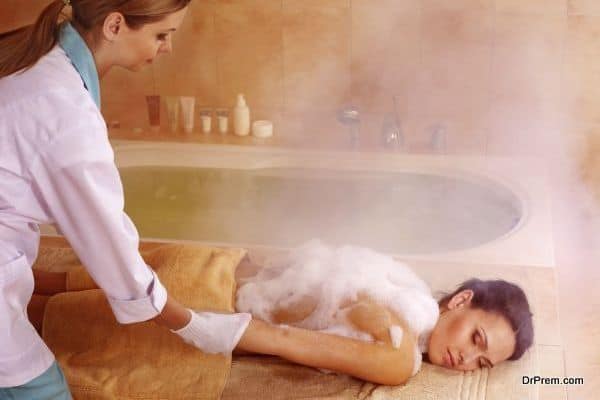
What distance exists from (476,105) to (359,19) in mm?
586

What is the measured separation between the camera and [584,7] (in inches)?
113

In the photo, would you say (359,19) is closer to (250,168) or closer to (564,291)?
(250,168)

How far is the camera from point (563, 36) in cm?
293

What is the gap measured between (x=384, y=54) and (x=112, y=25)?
186 centimetres

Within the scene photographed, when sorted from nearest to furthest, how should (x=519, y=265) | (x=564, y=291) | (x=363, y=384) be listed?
(x=363, y=384) < (x=519, y=265) < (x=564, y=291)

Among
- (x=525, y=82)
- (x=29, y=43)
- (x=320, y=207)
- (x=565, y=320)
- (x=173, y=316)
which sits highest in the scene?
(x=29, y=43)

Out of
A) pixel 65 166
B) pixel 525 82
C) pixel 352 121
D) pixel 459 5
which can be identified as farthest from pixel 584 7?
pixel 65 166

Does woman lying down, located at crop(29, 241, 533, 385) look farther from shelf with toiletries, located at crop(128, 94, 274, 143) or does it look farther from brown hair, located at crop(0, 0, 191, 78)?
shelf with toiletries, located at crop(128, 94, 274, 143)

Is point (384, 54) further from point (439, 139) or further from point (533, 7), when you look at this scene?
point (533, 7)

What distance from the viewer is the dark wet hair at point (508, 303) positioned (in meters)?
1.75

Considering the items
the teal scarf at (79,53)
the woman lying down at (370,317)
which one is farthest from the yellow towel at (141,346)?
the teal scarf at (79,53)

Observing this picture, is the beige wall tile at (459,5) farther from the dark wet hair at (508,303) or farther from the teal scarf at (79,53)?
the teal scarf at (79,53)

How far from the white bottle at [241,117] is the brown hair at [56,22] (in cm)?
177

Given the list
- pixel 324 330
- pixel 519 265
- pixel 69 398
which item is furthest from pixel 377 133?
pixel 69 398
